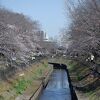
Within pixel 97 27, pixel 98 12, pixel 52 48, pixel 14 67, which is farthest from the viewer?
pixel 52 48

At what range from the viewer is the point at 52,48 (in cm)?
13325

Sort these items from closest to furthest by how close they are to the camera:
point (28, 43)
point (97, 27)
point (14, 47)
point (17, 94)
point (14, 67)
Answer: point (97, 27), point (17, 94), point (14, 47), point (14, 67), point (28, 43)

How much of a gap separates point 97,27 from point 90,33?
66.6 inches

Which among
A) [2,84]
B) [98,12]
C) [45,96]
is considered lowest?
[45,96]

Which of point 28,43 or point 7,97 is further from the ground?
point 28,43

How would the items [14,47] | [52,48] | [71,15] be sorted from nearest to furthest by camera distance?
[71,15] → [14,47] → [52,48]

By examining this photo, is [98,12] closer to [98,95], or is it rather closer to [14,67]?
[98,95]

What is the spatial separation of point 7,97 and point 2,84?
3304 mm

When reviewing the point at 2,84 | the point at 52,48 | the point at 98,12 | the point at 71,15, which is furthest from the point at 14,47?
the point at 52,48

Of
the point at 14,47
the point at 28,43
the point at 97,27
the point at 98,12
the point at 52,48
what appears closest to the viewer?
the point at 98,12

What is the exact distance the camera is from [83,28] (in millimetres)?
22359

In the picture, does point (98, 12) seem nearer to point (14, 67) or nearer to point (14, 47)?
point (14, 47)

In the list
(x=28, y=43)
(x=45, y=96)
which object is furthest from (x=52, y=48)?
(x=45, y=96)

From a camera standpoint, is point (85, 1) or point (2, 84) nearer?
point (85, 1)
